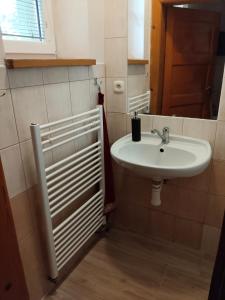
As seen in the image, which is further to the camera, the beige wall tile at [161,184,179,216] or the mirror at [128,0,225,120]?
the beige wall tile at [161,184,179,216]

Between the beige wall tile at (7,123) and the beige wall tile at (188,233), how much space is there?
1371 mm

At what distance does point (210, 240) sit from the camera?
1777 millimetres

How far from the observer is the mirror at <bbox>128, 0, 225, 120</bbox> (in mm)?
1459

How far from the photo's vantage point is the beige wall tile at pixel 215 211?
165 centimetres

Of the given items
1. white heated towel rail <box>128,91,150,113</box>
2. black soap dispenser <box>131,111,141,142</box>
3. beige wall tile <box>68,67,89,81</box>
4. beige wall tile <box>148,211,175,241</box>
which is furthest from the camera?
beige wall tile <box>148,211,175,241</box>

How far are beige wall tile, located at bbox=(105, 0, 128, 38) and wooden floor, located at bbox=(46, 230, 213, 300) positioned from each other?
1590 millimetres

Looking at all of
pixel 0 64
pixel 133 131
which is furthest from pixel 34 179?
pixel 133 131

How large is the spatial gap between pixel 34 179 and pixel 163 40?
121 cm

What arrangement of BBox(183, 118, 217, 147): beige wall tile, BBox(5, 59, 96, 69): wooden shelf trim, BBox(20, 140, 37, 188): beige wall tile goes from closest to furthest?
BBox(5, 59, 96, 69): wooden shelf trim, BBox(20, 140, 37, 188): beige wall tile, BBox(183, 118, 217, 147): beige wall tile

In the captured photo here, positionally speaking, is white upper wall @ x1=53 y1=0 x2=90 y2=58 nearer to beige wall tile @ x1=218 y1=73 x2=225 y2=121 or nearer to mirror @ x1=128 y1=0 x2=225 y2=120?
mirror @ x1=128 y1=0 x2=225 y2=120

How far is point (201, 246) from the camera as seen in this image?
1.83 metres

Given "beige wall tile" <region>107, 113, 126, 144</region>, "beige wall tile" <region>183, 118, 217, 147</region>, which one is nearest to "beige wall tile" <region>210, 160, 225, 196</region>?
"beige wall tile" <region>183, 118, 217, 147</region>

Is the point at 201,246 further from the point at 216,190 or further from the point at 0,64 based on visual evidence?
→ the point at 0,64

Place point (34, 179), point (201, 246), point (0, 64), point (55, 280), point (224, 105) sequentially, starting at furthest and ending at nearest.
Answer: point (201, 246), point (55, 280), point (224, 105), point (34, 179), point (0, 64)
